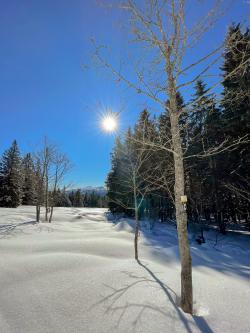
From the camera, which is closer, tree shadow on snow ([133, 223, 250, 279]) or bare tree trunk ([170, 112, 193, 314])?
bare tree trunk ([170, 112, 193, 314])

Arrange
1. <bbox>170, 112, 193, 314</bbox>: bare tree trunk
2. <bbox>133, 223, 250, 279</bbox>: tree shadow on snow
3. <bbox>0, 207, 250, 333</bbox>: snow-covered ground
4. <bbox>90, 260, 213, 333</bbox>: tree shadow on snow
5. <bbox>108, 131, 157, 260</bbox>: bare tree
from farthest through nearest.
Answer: <bbox>133, 223, 250, 279</bbox>: tree shadow on snow
<bbox>108, 131, 157, 260</bbox>: bare tree
<bbox>170, 112, 193, 314</bbox>: bare tree trunk
<bbox>90, 260, 213, 333</bbox>: tree shadow on snow
<bbox>0, 207, 250, 333</bbox>: snow-covered ground

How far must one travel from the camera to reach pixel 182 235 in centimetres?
514

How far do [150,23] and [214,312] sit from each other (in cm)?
581

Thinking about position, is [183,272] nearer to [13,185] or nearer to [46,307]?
[46,307]

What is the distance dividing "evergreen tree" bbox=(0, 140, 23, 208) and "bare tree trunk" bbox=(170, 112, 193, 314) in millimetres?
35560

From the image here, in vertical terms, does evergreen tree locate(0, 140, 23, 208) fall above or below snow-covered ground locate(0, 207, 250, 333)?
above

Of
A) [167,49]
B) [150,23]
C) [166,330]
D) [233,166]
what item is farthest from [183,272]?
[233,166]

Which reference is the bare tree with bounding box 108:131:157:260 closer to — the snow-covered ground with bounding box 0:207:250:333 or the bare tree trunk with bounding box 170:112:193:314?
the bare tree trunk with bounding box 170:112:193:314

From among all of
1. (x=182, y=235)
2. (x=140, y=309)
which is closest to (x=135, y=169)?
(x=182, y=235)

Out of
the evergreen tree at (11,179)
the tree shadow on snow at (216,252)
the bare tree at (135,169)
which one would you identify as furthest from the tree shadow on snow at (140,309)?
the evergreen tree at (11,179)

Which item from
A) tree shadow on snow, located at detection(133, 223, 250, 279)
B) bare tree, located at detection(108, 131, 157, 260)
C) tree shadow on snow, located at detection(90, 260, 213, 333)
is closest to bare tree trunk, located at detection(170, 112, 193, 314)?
tree shadow on snow, located at detection(90, 260, 213, 333)

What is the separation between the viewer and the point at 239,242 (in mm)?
17531

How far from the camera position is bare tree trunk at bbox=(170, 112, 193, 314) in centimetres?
487

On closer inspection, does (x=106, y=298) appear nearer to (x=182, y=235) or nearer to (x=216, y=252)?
(x=182, y=235)
